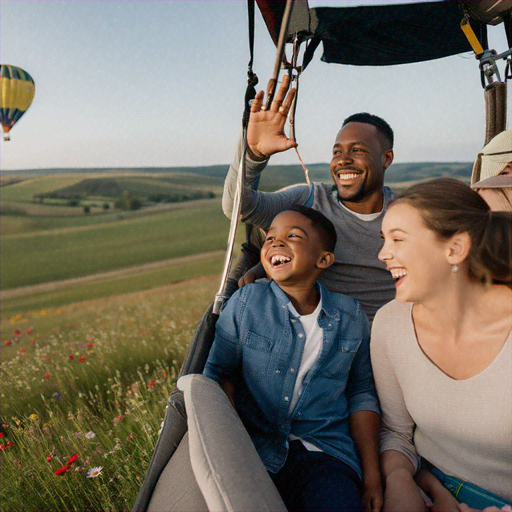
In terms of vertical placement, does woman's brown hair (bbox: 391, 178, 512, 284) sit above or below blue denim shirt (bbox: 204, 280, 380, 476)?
above

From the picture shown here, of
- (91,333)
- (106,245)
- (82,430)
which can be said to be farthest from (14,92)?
(82,430)

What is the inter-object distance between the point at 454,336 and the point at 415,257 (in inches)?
15.1

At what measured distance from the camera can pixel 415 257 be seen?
1.95m

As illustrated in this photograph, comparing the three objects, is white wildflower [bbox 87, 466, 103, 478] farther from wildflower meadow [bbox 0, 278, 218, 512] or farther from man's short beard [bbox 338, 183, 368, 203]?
man's short beard [bbox 338, 183, 368, 203]

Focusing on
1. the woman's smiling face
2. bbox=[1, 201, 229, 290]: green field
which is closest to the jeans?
the woman's smiling face

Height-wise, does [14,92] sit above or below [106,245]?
above

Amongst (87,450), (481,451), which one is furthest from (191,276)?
(481,451)

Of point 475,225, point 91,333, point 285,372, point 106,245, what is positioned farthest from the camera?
point 106,245

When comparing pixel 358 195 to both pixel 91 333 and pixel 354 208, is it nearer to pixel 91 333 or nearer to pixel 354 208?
pixel 354 208

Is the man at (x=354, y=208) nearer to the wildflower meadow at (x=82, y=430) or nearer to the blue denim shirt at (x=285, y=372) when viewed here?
the blue denim shirt at (x=285, y=372)

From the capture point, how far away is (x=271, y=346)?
2379 millimetres

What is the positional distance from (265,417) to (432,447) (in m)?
0.72

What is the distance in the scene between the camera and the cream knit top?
1.90 m

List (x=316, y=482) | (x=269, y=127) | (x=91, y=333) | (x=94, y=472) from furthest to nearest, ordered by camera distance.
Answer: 1. (x=91, y=333)
2. (x=94, y=472)
3. (x=269, y=127)
4. (x=316, y=482)
